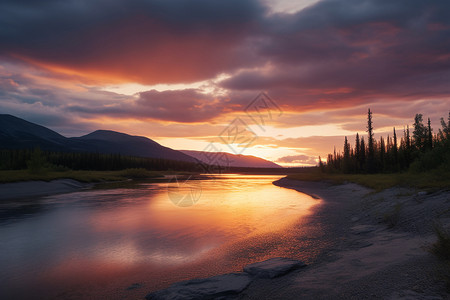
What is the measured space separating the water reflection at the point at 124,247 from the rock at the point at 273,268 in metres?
1.14

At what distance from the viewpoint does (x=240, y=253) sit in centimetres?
1155

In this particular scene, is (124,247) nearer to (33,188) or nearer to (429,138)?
(33,188)

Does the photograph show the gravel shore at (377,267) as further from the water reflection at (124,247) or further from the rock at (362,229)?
the water reflection at (124,247)

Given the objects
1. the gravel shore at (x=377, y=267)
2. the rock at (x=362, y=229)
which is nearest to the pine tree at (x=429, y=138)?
the rock at (x=362, y=229)

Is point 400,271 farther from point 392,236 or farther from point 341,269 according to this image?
point 392,236

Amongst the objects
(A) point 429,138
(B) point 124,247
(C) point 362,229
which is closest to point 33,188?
(B) point 124,247

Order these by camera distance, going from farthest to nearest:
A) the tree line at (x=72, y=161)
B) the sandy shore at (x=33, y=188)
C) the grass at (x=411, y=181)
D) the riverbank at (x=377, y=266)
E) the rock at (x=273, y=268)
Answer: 1. the tree line at (x=72, y=161)
2. the sandy shore at (x=33, y=188)
3. the grass at (x=411, y=181)
4. the rock at (x=273, y=268)
5. the riverbank at (x=377, y=266)

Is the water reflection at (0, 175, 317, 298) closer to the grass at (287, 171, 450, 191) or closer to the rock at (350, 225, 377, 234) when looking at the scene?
the rock at (350, 225, 377, 234)

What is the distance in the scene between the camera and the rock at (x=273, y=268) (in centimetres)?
838

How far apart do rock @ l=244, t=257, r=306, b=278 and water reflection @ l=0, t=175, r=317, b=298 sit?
114 centimetres

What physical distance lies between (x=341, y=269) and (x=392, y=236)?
4.39 meters

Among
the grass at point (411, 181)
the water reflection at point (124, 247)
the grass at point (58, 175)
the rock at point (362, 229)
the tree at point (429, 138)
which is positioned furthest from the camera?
the tree at point (429, 138)

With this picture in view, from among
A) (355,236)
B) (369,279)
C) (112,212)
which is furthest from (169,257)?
(112,212)

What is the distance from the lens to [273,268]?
338 inches
